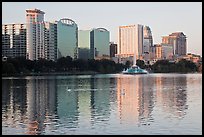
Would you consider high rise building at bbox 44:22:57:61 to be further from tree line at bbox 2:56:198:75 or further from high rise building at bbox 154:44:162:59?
high rise building at bbox 154:44:162:59

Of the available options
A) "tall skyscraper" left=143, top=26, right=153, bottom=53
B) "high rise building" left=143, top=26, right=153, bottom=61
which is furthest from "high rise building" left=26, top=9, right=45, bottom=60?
"tall skyscraper" left=143, top=26, right=153, bottom=53

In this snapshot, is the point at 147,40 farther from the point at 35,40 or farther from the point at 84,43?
the point at 35,40

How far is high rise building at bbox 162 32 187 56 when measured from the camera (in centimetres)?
18462

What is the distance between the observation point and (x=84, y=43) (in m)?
140

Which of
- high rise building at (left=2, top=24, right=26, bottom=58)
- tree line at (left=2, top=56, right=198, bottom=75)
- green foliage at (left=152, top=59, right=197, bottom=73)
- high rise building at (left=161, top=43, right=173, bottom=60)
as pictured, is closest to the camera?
tree line at (left=2, top=56, right=198, bottom=75)

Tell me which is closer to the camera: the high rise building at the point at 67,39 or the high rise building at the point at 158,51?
the high rise building at the point at 67,39

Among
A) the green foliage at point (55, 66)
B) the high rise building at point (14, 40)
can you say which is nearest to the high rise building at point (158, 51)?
the green foliage at point (55, 66)

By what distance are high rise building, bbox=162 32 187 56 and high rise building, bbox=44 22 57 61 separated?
257 ft

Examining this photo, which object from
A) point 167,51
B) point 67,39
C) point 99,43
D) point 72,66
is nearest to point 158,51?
point 167,51

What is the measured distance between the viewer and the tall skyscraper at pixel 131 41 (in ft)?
511

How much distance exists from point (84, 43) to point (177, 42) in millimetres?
62335

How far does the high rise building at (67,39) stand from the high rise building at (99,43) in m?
11.2

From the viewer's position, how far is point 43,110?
60.5ft

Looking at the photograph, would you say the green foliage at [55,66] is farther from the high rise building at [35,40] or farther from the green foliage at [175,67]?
the high rise building at [35,40]
